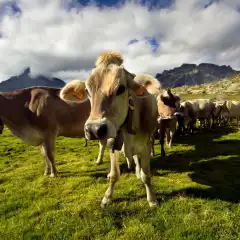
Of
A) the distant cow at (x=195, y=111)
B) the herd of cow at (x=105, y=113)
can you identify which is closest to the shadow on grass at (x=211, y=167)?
the herd of cow at (x=105, y=113)

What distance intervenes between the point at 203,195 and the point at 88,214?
340cm

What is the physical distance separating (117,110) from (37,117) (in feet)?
19.7

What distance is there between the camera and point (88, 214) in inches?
269

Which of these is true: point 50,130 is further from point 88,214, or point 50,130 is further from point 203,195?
point 203,195

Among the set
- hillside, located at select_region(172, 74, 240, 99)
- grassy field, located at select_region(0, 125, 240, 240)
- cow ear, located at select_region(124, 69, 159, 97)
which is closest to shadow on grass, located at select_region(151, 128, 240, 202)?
grassy field, located at select_region(0, 125, 240, 240)

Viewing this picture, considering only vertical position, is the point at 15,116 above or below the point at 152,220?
above

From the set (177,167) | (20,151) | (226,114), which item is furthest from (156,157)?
(226,114)

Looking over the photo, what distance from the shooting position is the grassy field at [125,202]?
5.98m

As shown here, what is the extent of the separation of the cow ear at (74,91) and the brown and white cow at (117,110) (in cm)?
2

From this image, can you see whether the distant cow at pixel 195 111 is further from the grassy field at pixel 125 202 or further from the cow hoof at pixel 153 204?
the cow hoof at pixel 153 204

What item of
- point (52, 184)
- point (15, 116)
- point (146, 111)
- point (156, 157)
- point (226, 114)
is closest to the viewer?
point (146, 111)

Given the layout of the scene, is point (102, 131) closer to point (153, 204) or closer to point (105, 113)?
point (105, 113)

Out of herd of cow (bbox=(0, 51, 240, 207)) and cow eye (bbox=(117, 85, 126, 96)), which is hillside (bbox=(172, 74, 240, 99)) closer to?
herd of cow (bbox=(0, 51, 240, 207))

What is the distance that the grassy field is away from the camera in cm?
598
